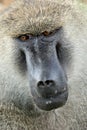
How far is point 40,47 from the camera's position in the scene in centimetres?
446

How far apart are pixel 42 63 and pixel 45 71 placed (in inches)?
4.1

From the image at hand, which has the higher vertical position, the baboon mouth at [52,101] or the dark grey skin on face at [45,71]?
the dark grey skin on face at [45,71]

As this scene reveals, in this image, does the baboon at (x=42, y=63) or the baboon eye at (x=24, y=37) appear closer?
the baboon at (x=42, y=63)

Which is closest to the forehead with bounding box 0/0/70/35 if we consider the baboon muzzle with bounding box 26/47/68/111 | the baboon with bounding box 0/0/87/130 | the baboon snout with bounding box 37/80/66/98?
the baboon with bounding box 0/0/87/130

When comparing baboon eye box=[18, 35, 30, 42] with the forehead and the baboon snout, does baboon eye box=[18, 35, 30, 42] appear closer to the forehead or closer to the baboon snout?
the forehead

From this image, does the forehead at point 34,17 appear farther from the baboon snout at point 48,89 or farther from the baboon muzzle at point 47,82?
the baboon snout at point 48,89

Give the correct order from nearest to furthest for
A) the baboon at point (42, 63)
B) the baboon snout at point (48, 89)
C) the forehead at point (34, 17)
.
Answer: the baboon snout at point (48, 89)
the baboon at point (42, 63)
the forehead at point (34, 17)

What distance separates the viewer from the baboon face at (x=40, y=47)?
4301mm

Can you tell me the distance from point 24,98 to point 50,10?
35.3 inches

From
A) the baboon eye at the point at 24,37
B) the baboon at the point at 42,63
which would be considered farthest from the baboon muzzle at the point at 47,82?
the baboon eye at the point at 24,37

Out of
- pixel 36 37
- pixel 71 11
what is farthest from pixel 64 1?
pixel 36 37

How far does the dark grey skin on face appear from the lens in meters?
4.27

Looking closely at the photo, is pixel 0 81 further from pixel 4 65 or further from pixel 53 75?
pixel 53 75

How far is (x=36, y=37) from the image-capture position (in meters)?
4.54
